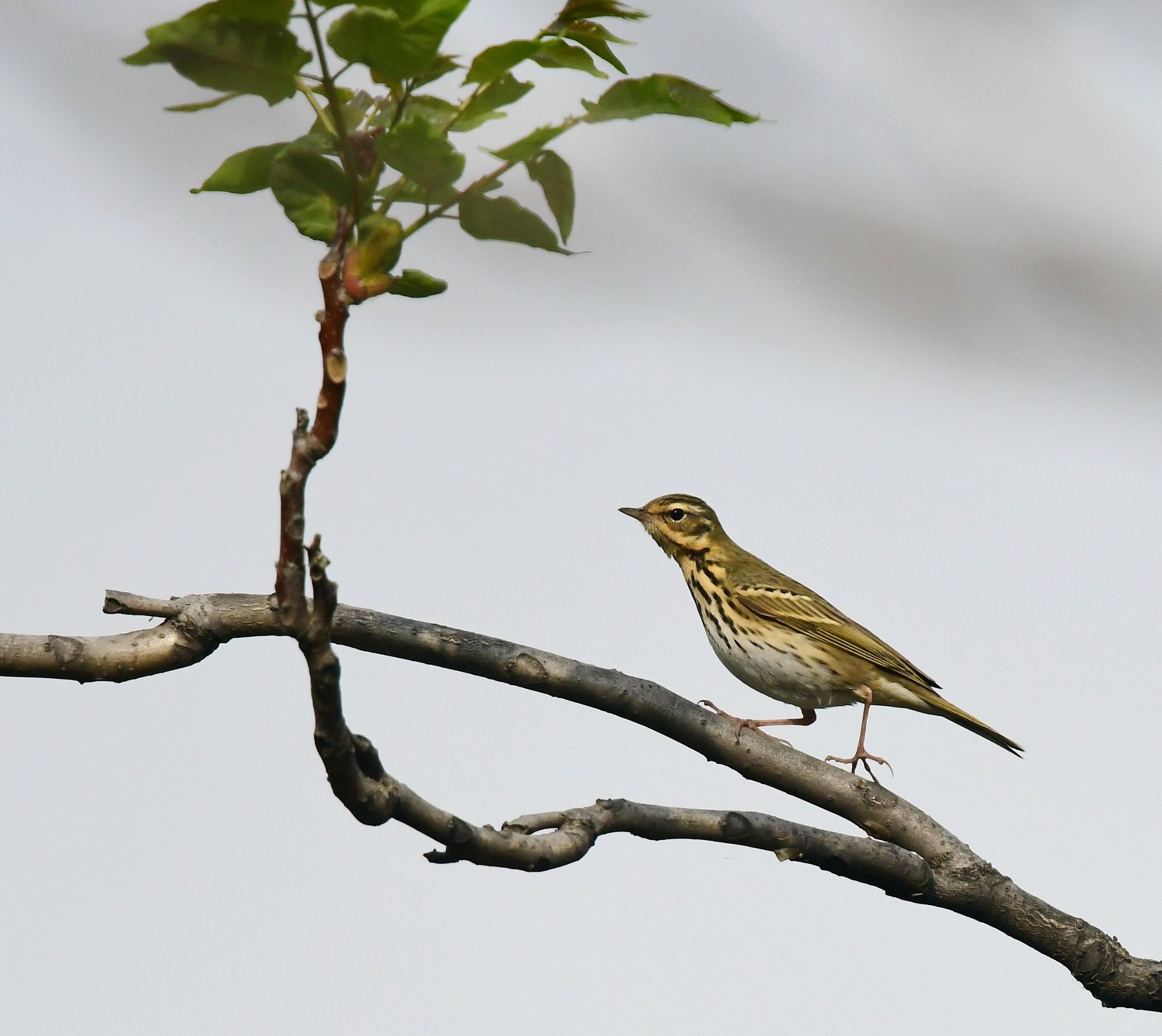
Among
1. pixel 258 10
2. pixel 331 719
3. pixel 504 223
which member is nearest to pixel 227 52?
pixel 258 10

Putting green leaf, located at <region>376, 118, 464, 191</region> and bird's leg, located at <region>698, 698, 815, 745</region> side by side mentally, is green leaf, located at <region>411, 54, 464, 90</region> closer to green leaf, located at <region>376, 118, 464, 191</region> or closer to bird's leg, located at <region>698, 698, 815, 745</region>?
green leaf, located at <region>376, 118, 464, 191</region>

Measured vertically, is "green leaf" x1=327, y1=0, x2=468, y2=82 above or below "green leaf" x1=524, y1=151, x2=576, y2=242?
above

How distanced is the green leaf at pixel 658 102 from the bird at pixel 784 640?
529 cm

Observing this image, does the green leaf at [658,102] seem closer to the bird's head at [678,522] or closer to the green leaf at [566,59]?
the green leaf at [566,59]

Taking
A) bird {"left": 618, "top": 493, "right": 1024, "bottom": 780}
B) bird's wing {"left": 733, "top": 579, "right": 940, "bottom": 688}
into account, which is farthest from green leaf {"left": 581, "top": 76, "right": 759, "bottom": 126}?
bird's wing {"left": 733, "top": 579, "right": 940, "bottom": 688}

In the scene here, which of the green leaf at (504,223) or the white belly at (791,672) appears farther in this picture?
the white belly at (791,672)

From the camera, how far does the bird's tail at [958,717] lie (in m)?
7.95

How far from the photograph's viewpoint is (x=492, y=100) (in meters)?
2.21

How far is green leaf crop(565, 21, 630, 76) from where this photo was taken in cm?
238

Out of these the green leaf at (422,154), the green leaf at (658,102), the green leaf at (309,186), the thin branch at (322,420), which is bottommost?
the thin branch at (322,420)

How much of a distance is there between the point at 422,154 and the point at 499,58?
0.73 ft

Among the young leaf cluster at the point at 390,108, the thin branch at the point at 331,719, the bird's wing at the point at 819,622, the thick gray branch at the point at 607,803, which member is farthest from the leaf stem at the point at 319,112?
the bird's wing at the point at 819,622

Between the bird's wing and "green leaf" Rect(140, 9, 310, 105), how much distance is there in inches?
260

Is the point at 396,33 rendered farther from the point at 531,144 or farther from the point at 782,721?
the point at 782,721
